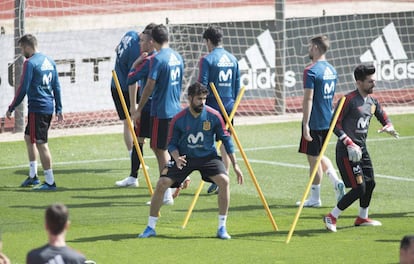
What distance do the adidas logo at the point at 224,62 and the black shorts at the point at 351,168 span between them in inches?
112

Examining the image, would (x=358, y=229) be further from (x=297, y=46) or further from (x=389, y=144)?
(x=297, y=46)

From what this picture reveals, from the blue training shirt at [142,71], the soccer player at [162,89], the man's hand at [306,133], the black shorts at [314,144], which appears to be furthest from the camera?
the blue training shirt at [142,71]

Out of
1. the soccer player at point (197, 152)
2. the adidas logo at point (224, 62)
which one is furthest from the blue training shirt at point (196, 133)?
the adidas logo at point (224, 62)

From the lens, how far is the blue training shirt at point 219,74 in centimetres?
1609

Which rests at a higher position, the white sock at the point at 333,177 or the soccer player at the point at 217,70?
the soccer player at the point at 217,70

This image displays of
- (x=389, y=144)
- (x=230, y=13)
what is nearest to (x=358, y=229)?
(x=389, y=144)

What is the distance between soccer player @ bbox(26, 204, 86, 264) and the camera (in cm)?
767

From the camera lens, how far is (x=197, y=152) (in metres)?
13.2

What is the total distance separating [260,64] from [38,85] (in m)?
9.55

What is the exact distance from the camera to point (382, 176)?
17.8 meters

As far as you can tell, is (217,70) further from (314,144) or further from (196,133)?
(196,133)

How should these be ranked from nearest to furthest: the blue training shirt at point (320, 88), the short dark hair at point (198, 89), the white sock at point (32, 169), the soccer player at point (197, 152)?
1. the short dark hair at point (198, 89)
2. the soccer player at point (197, 152)
3. the blue training shirt at point (320, 88)
4. the white sock at point (32, 169)

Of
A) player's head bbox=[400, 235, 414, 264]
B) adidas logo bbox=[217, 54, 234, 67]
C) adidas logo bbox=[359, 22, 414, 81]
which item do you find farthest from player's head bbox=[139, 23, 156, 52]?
adidas logo bbox=[359, 22, 414, 81]

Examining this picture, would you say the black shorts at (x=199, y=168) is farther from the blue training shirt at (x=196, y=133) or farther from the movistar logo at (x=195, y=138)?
the movistar logo at (x=195, y=138)
